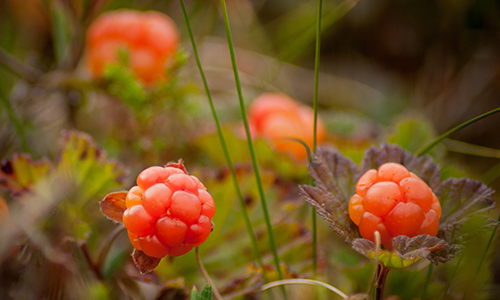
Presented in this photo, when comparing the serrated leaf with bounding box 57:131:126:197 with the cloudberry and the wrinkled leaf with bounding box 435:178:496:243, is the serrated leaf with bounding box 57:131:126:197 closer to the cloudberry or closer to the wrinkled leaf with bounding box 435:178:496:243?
the cloudberry

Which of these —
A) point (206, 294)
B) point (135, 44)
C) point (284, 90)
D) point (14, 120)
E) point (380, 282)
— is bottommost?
point (206, 294)

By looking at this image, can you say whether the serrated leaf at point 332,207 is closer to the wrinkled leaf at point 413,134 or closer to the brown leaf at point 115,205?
the brown leaf at point 115,205

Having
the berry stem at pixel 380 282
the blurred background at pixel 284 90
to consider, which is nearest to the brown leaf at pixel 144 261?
the blurred background at pixel 284 90

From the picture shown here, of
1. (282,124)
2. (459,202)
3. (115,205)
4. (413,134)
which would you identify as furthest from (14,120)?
(413,134)

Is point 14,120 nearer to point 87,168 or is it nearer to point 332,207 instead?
point 87,168

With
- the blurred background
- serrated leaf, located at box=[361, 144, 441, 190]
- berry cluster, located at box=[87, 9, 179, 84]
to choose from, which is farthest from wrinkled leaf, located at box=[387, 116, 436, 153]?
berry cluster, located at box=[87, 9, 179, 84]

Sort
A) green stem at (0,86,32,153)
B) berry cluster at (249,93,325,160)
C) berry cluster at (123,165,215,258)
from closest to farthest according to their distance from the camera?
berry cluster at (123,165,215,258), green stem at (0,86,32,153), berry cluster at (249,93,325,160)
